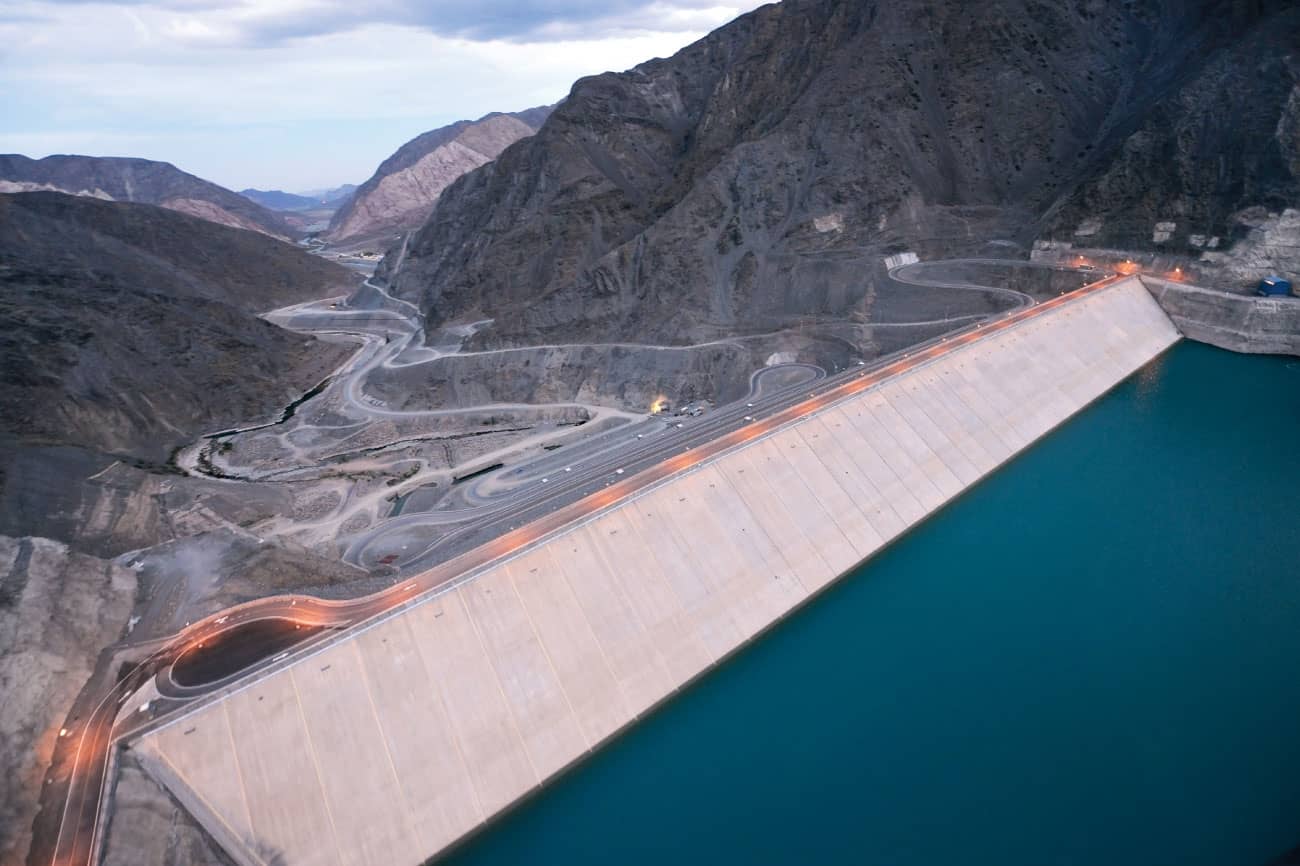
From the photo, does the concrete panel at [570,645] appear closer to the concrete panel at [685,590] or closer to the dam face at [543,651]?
the dam face at [543,651]

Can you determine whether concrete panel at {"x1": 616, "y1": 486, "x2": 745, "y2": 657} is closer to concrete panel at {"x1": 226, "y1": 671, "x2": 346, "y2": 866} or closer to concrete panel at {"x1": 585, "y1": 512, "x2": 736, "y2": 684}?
concrete panel at {"x1": 585, "y1": 512, "x2": 736, "y2": 684}

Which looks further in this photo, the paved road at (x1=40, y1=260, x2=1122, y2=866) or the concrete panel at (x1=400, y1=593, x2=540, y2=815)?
the concrete panel at (x1=400, y1=593, x2=540, y2=815)

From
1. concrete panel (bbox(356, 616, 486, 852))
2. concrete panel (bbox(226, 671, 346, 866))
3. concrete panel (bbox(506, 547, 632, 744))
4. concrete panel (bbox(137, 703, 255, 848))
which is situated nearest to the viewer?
concrete panel (bbox(137, 703, 255, 848))

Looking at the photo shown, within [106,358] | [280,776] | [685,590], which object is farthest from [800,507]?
[106,358]

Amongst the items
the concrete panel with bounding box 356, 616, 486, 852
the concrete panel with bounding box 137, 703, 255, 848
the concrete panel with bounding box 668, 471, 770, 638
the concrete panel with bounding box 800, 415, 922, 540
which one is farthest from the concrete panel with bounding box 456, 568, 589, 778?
Answer: the concrete panel with bounding box 800, 415, 922, 540

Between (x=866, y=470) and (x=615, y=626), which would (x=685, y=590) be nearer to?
(x=615, y=626)

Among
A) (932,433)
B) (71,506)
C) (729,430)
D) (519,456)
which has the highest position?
(71,506)

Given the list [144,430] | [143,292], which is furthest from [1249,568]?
[143,292]

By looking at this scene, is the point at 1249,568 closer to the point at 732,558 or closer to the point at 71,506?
the point at 732,558
